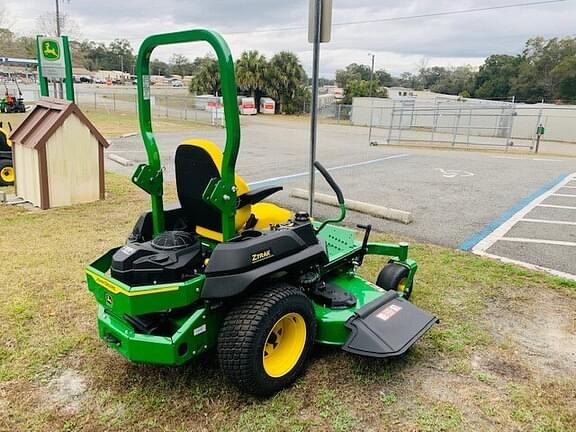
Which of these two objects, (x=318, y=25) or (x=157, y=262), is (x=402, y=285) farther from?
(x=318, y=25)

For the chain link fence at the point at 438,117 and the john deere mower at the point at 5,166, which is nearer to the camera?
the john deere mower at the point at 5,166

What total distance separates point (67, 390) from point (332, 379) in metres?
1.51

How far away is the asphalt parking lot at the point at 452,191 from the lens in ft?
18.1

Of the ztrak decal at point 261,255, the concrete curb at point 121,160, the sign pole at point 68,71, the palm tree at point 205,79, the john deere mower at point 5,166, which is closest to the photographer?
the ztrak decal at point 261,255

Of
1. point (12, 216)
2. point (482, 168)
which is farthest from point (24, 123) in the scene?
point (482, 168)

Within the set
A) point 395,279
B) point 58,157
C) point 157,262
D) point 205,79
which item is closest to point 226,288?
point 157,262

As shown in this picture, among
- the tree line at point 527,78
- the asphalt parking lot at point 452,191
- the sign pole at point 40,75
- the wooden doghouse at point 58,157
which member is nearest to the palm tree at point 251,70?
the tree line at point 527,78

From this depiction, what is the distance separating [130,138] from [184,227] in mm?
14076

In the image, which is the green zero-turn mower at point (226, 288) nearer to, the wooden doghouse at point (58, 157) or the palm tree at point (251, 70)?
the wooden doghouse at point (58, 157)

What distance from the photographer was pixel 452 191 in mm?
8500

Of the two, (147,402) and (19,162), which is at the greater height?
(19,162)

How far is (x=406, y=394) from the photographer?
260cm

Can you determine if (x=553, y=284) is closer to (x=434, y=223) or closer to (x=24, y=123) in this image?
(x=434, y=223)

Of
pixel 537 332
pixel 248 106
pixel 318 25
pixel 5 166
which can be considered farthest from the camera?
pixel 248 106
